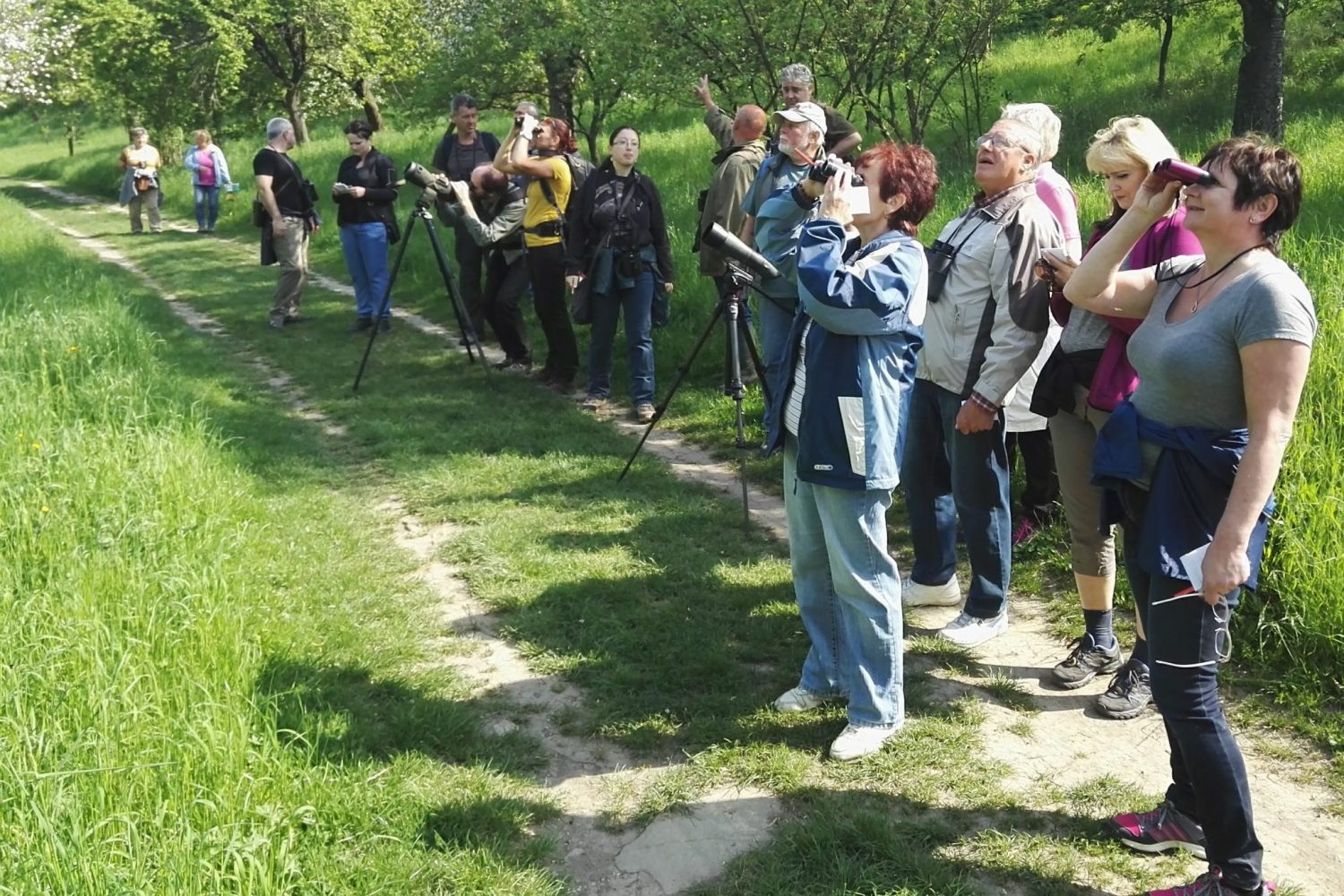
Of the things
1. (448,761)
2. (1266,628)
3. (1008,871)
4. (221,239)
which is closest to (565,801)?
(448,761)

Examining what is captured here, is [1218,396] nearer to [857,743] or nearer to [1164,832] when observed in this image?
[1164,832]

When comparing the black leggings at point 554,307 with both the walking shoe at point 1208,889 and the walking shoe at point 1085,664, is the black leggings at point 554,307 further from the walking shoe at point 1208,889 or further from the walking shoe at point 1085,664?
the walking shoe at point 1208,889

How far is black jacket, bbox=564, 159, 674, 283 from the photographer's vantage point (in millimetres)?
7562

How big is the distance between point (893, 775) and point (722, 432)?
156 inches

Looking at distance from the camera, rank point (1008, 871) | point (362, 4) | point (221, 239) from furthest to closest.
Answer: point (362, 4), point (221, 239), point (1008, 871)

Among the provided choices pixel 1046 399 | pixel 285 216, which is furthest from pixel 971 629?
pixel 285 216

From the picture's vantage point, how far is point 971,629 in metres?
4.54

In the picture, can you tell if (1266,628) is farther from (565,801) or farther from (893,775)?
(565,801)

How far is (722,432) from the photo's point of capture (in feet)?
24.2

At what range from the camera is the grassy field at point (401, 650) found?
3.06 m

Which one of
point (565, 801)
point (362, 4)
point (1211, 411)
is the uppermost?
point (362, 4)

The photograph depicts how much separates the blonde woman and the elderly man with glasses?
0.20 meters

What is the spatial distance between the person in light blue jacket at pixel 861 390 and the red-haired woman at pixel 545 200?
4.69 meters

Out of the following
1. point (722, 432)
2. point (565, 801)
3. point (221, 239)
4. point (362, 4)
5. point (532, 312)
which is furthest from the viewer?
point (362, 4)
